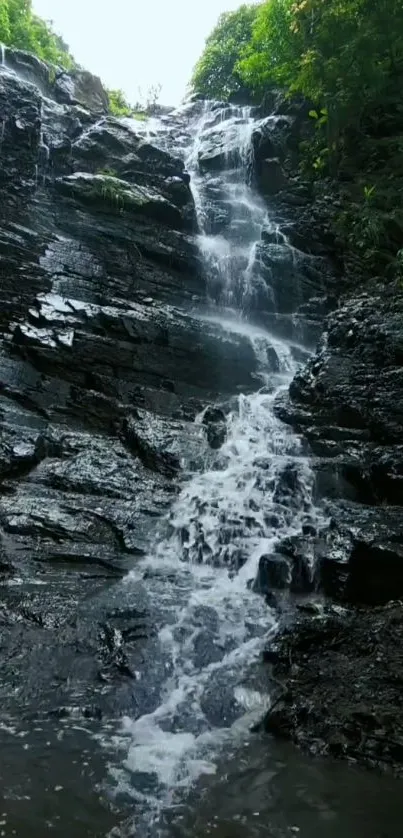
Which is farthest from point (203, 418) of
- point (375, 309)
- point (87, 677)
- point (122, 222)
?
point (122, 222)

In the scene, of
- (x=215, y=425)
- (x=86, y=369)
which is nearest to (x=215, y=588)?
(x=215, y=425)

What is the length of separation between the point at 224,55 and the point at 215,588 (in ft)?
85.5

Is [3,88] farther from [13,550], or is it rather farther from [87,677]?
[87,677]

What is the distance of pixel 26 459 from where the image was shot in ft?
28.2

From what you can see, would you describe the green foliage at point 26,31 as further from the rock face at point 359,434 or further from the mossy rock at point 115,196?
the rock face at point 359,434

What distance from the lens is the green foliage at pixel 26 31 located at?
21.8 metres

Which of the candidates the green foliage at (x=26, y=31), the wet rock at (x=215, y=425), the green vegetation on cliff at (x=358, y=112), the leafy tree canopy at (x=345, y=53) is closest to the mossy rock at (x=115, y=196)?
the green vegetation on cliff at (x=358, y=112)

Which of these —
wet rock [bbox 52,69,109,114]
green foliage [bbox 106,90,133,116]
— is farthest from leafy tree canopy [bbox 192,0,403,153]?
green foliage [bbox 106,90,133,116]

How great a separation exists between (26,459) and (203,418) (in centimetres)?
345

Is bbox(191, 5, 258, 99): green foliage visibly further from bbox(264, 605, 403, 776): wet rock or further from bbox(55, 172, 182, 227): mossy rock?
bbox(264, 605, 403, 776): wet rock

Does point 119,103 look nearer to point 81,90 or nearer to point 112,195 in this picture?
point 81,90

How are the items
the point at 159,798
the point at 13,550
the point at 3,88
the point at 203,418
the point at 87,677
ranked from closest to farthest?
1. the point at 159,798
2. the point at 87,677
3. the point at 13,550
4. the point at 203,418
5. the point at 3,88

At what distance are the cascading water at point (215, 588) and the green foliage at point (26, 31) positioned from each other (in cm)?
1599

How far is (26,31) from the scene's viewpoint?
885 inches
